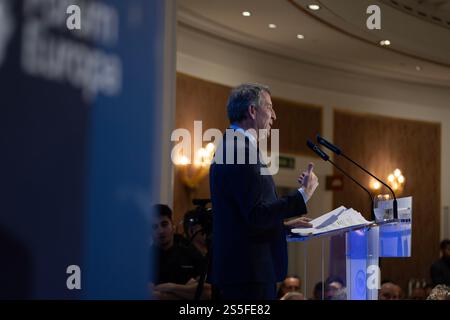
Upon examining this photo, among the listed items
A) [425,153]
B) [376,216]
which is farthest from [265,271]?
[425,153]

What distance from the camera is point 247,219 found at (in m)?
2.13

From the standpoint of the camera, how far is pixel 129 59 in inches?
24.7

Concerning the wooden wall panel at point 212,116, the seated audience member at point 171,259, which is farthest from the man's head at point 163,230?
the wooden wall panel at point 212,116

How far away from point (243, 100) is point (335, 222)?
0.51 meters

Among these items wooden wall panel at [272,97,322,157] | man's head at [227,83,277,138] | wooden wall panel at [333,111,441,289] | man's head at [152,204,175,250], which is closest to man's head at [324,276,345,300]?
man's head at [227,83,277,138]

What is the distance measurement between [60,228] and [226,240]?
1.60 metres

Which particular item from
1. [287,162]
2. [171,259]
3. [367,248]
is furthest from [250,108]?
[287,162]

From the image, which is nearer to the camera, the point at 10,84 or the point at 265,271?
the point at 10,84

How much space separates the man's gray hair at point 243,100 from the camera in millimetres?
2287

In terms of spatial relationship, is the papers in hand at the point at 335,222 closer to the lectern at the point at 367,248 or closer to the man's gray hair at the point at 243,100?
the lectern at the point at 367,248

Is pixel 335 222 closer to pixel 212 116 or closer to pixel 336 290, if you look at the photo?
pixel 336 290

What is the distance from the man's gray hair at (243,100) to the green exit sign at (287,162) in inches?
340

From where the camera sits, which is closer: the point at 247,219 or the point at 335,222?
the point at 247,219
